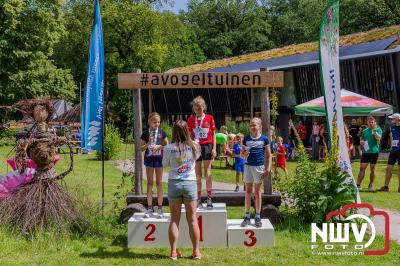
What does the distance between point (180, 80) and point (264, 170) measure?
2158 millimetres

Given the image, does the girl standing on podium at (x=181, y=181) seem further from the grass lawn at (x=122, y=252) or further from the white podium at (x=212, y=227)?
the white podium at (x=212, y=227)

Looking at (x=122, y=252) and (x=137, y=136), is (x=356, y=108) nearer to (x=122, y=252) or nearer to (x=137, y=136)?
(x=137, y=136)

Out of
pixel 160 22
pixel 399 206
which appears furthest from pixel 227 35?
pixel 399 206

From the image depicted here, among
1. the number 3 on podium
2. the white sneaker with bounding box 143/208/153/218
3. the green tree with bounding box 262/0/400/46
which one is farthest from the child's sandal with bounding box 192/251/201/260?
the green tree with bounding box 262/0/400/46

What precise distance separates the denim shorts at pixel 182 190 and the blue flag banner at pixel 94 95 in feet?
8.27

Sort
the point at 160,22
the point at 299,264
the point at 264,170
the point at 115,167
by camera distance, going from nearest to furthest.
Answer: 1. the point at 299,264
2. the point at 264,170
3. the point at 115,167
4. the point at 160,22

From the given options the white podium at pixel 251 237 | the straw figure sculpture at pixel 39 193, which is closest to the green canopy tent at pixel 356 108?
the white podium at pixel 251 237

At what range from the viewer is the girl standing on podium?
681 centimetres

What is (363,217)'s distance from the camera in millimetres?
8227

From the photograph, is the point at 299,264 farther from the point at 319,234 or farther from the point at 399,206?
the point at 399,206

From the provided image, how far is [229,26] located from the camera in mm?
63625

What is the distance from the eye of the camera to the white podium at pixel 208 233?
7.59m

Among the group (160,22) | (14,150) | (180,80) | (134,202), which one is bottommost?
(134,202)

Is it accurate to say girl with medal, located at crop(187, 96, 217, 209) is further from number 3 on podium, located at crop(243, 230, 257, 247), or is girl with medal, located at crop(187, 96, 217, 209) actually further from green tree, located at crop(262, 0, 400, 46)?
green tree, located at crop(262, 0, 400, 46)
